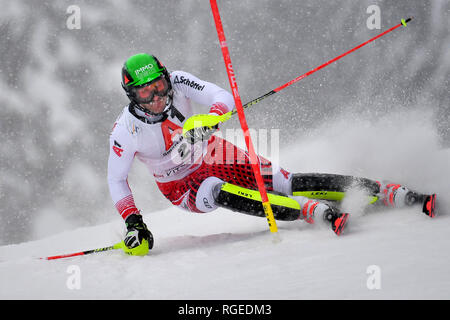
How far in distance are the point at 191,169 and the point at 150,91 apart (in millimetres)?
732

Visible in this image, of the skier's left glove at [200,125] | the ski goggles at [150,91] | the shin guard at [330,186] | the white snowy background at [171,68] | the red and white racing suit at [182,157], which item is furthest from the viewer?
the white snowy background at [171,68]

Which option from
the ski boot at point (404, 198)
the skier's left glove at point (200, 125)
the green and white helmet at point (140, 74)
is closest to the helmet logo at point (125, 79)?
the green and white helmet at point (140, 74)

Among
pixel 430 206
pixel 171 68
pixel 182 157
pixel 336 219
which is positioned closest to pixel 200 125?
pixel 182 157

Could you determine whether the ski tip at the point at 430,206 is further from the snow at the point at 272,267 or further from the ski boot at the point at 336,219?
the ski boot at the point at 336,219

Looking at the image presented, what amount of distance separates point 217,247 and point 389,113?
16.4ft

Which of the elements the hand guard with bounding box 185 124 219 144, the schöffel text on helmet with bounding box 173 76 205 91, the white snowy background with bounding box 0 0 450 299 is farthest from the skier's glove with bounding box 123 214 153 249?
the white snowy background with bounding box 0 0 450 299

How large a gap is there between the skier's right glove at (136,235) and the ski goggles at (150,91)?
2.78 ft

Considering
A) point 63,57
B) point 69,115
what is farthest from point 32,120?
point 63,57

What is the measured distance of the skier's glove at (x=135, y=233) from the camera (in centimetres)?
307

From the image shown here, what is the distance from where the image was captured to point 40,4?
26.2ft

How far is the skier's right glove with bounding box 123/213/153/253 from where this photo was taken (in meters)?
3.07

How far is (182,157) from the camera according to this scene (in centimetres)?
347

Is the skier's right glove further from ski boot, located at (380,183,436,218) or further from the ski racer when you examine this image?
ski boot, located at (380,183,436,218)

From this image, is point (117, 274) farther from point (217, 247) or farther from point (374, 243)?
point (374, 243)
